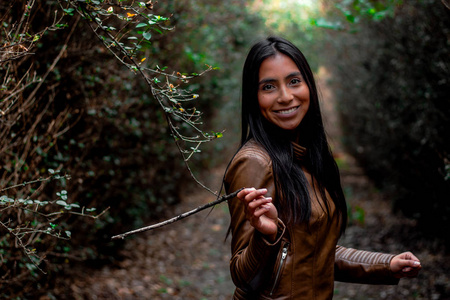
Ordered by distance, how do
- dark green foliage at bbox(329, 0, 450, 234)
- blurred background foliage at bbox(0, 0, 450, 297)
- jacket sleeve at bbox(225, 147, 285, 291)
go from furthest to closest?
dark green foliage at bbox(329, 0, 450, 234) < blurred background foliage at bbox(0, 0, 450, 297) < jacket sleeve at bbox(225, 147, 285, 291)

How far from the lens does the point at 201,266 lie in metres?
6.36

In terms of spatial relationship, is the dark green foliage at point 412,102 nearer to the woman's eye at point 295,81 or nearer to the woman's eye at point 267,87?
the woman's eye at point 295,81

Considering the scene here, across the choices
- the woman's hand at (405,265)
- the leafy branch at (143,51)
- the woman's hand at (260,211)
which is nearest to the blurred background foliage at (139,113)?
the leafy branch at (143,51)

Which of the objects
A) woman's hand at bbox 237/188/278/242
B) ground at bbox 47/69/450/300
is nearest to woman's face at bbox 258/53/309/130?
woman's hand at bbox 237/188/278/242

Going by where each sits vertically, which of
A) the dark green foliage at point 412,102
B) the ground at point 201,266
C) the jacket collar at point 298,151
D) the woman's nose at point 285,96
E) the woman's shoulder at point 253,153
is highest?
the dark green foliage at point 412,102

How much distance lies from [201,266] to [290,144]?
4.74 metres

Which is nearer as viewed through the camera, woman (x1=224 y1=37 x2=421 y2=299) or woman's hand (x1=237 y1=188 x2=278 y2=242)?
woman's hand (x1=237 y1=188 x2=278 y2=242)

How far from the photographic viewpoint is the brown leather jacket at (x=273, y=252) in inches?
68.1

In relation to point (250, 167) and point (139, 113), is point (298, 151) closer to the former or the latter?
point (250, 167)

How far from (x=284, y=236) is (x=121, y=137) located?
3817 mm

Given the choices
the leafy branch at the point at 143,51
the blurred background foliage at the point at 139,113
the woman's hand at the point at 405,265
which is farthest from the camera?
the blurred background foliage at the point at 139,113

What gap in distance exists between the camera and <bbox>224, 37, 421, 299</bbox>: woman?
175cm

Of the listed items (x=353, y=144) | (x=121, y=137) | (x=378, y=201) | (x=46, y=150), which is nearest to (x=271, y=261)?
(x=46, y=150)

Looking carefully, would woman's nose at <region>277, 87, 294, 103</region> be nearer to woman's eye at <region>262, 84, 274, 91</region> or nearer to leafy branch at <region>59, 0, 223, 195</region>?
woman's eye at <region>262, 84, 274, 91</region>
